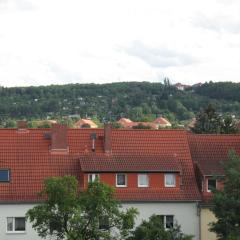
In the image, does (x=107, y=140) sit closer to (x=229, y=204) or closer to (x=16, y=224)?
(x=16, y=224)

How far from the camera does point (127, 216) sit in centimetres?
3278

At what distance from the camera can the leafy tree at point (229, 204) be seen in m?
36.9

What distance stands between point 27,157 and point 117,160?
5.69 metres

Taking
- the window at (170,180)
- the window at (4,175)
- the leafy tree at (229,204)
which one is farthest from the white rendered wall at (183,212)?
the window at (4,175)

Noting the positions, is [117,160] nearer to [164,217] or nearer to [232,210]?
[164,217]

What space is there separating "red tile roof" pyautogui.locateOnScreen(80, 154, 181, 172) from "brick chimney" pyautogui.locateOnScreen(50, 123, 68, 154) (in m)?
1.67

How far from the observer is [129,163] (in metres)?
45.6

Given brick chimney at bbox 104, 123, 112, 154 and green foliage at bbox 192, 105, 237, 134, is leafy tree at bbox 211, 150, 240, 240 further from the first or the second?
green foliage at bbox 192, 105, 237, 134

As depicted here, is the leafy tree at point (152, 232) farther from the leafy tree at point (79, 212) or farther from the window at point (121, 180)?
the window at point (121, 180)

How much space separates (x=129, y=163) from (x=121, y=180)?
121 cm

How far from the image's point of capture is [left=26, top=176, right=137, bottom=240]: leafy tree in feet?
106

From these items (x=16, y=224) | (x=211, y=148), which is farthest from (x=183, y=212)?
(x=16, y=224)

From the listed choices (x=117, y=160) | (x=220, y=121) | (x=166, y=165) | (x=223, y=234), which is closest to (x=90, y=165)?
(x=117, y=160)

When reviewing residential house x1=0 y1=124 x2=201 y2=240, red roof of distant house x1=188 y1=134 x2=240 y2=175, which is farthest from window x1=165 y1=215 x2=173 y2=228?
red roof of distant house x1=188 y1=134 x2=240 y2=175
